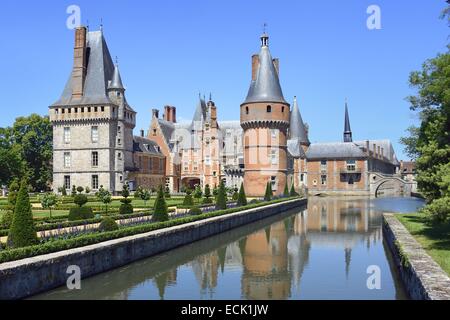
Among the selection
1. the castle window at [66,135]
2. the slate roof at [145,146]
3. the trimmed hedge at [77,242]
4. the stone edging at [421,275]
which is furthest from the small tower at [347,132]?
the stone edging at [421,275]

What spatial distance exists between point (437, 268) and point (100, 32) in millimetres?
47824

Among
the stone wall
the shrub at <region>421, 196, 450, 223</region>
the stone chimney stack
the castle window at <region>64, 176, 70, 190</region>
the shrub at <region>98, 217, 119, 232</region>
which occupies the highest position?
the stone chimney stack

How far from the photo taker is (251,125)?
161ft

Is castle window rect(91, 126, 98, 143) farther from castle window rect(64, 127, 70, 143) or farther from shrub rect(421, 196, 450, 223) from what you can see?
shrub rect(421, 196, 450, 223)

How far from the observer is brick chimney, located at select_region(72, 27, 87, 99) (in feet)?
166

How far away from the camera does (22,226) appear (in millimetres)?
12812

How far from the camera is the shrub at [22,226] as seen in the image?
41.4 feet

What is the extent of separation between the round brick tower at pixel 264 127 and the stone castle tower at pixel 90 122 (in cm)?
1366

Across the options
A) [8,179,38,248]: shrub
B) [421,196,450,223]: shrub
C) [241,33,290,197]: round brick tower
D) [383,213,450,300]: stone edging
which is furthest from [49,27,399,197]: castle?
[8,179,38,248]: shrub

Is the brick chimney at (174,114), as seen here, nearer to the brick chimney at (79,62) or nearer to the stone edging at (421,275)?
the brick chimney at (79,62)

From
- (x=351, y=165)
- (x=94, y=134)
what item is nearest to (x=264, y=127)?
(x=94, y=134)

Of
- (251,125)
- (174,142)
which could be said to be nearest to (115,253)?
(251,125)

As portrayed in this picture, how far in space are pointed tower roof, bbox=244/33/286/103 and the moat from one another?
2566 centimetres
